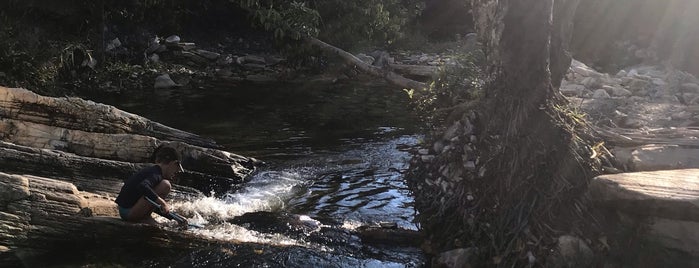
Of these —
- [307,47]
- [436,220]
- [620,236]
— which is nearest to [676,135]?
[620,236]

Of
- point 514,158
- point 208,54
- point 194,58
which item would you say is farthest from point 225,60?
point 514,158

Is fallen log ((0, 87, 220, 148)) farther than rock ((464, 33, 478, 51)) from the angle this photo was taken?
No

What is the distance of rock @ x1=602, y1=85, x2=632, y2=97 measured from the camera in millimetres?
13342

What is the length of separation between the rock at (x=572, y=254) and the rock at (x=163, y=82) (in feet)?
49.2

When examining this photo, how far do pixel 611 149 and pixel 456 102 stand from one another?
8.99 feet

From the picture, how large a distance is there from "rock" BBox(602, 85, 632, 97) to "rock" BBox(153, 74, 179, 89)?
12638mm

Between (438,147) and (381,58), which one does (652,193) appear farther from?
(381,58)

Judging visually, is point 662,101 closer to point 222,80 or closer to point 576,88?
point 576,88

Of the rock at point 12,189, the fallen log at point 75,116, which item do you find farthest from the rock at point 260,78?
the rock at point 12,189

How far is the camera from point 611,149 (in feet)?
22.4

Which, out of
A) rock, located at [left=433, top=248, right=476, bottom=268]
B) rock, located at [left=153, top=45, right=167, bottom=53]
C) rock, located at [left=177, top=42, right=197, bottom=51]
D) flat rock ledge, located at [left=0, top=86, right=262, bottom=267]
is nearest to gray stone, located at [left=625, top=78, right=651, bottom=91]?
flat rock ledge, located at [left=0, top=86, right=262, bottom=267]

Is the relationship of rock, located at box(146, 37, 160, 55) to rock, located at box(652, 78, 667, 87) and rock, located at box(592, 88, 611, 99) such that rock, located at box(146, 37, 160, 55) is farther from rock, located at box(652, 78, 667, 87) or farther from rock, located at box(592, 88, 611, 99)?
rock, located at box(652, 78, 667, 87)

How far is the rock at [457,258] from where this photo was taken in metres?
5.62

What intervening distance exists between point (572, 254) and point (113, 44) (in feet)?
60.4
